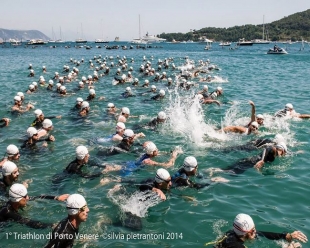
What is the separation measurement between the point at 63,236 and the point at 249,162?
774cm

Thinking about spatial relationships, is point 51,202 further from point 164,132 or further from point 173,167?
point 164,132

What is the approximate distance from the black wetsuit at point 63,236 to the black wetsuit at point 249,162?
684cm

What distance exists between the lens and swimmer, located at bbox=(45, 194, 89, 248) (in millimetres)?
6469

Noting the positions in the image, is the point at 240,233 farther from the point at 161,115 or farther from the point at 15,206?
the point at 161,115

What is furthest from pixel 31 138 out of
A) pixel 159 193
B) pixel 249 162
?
pixel 249 162

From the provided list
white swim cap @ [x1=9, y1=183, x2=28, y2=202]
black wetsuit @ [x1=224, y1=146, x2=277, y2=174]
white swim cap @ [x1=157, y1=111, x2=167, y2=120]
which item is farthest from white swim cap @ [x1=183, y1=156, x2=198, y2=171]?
white swim cap @ [x1=157, y1=111, x2=167, y2=120]

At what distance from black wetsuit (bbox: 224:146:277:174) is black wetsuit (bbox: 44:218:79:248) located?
6837 mm

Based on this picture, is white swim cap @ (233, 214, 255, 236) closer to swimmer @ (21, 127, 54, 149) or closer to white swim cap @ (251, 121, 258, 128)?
white swim cap @ (251, 121, 258, 128)

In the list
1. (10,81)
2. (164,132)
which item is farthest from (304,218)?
(10,81)

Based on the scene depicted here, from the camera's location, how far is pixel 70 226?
6621 millimetres

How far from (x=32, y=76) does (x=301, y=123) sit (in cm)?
3080

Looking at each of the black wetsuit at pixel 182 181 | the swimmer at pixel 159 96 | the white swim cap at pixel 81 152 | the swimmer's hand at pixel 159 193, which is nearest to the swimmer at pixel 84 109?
the swimmer at pixel 159 96

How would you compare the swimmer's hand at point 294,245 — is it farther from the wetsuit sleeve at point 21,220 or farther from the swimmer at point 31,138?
the swimmer at point 31,138

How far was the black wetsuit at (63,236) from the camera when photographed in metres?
6.45
